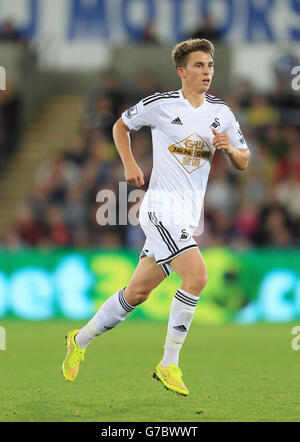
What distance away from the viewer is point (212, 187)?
47.1 feet

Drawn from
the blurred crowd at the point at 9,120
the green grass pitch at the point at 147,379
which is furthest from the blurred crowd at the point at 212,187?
the green grass pitch at the point at 147,379

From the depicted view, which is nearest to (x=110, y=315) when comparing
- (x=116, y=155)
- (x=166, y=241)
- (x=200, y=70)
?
(x=166, y=241)

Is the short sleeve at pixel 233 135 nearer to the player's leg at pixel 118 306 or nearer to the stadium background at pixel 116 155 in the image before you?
the player's leg at pixel 118 306

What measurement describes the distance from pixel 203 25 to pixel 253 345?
7.64 meters

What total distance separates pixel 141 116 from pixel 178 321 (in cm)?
150

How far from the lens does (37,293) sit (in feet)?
44.1

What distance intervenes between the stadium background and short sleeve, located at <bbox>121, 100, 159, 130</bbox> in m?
6.32

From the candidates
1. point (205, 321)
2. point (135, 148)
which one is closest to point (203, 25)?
point (135, 148)

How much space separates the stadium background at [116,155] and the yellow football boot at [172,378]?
6.42m

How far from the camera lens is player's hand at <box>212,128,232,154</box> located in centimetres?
639

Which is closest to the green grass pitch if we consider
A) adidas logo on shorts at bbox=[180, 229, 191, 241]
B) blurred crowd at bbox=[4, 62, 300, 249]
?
adidas logo on shorts at bbox=[180, 229, 191, 241]

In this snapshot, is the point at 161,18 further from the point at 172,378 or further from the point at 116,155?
the point at 172,378

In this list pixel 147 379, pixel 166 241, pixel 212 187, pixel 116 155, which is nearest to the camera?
pixel 166 241
